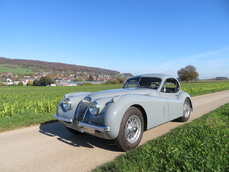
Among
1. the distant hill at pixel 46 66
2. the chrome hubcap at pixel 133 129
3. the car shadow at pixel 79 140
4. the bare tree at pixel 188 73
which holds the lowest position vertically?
the car shadow at pixel 79 140

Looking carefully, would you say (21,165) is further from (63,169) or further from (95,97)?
(95,97)

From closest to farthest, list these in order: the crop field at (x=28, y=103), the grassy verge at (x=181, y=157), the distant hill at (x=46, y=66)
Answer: the grassy verge at (x=181, y=157)
the crop field at (x=28, y=103)
the distant hill at (x=46, y=66)

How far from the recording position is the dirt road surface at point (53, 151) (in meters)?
2.68

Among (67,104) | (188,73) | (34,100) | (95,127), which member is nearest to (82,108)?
(67,104)

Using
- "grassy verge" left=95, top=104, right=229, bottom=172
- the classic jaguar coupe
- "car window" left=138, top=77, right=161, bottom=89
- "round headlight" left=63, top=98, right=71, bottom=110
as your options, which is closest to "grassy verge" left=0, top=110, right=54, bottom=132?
the classic jaguar coupe

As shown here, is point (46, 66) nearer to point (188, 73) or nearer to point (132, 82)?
point (188, 73)

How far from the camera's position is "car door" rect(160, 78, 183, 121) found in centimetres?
432

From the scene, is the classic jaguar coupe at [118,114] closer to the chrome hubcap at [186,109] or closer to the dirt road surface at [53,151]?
the dirt road surface at [53,151]

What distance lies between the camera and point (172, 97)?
15.7 ft

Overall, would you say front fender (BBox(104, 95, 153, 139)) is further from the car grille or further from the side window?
the side window

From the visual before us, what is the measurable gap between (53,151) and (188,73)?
9411 centimetres

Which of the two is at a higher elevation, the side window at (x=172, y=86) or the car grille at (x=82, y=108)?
the side window at (x=172, y=86)

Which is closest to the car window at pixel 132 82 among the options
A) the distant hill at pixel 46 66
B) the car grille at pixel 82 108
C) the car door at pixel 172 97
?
the car door at pixel 172 97

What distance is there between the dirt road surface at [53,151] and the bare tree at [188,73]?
8621cm
